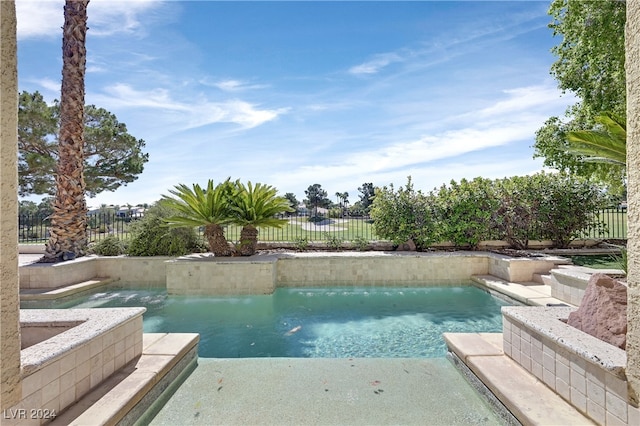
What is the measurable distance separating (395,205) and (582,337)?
6.61 m

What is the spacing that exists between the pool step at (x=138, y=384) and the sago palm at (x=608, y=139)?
15.7 feet

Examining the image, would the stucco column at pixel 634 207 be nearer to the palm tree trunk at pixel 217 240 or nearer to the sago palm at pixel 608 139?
the sago palm at pixel 608 139

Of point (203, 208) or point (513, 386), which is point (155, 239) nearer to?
point (203, 208)

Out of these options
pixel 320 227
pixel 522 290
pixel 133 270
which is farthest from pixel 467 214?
pixel 133 270

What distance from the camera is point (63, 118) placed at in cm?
746

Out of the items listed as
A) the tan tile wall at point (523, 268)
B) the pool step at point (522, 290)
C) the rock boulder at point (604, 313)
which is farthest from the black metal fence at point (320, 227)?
the rock boulder at point (604, 313)

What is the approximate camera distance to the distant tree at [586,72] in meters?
7.52

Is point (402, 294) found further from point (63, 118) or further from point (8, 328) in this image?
point (63, 118)

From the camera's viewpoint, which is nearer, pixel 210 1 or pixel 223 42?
pixel 210 1

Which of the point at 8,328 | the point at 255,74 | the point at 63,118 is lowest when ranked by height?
the point at 8,328

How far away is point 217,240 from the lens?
757 centimetres

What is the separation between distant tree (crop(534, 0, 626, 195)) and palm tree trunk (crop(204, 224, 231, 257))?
846 cm

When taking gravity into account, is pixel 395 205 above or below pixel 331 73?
below

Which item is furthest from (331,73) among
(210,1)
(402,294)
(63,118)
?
(63,118)
